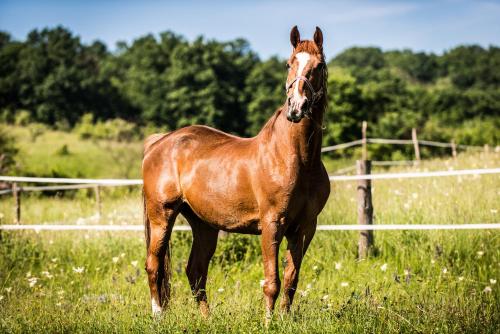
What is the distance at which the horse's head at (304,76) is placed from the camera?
334 centimetres

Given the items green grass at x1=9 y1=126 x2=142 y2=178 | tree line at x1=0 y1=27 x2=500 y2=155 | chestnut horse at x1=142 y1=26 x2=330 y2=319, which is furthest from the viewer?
tree line at x1=0 y1=27 x2=500 y2=155

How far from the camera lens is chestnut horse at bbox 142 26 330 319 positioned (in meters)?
3.67

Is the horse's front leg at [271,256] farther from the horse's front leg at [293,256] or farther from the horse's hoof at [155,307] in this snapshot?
the horse's hoof at [155,307]

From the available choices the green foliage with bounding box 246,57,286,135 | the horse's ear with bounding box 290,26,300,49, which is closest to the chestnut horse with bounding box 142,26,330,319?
the horse's ear with bounding box 290,26,300,49

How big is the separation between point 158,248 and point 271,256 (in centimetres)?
136

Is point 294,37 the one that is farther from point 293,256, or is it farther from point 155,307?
point 155,307

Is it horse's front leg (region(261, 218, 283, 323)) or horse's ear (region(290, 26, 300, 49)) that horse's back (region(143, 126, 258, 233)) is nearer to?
horse's front leg (region(261, 218, 283, 323))

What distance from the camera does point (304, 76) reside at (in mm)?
3502

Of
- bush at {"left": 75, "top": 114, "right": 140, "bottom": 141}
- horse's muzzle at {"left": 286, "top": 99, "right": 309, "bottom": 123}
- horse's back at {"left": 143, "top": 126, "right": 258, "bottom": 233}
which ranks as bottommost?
horse's back at {"left": 143, "top": 126, "right": 258, "bottom": 233}

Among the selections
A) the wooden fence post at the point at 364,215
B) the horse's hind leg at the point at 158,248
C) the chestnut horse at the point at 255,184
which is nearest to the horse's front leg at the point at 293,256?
the chestnut horse at the point at 255,184

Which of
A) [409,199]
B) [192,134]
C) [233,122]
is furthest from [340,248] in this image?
[233,122]

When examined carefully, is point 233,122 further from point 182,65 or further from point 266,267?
point 266,267

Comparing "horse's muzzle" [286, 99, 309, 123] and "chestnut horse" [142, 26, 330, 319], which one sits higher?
"horse's muzzle" [286, 99, 309, 123]

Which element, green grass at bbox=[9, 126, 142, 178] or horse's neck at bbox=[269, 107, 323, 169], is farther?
green grass at bbox=[9, 126, 142, 178]
